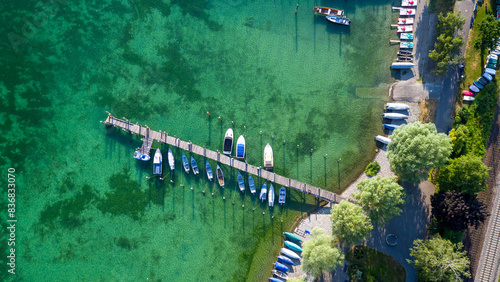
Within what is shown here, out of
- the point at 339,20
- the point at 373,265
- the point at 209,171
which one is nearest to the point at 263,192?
the point at 209,171

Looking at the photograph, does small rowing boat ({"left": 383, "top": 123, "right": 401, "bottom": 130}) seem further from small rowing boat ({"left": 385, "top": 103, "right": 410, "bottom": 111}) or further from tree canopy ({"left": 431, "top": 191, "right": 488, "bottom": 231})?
tree canopy ({"left": 431, "top": 191, "right": 488, "bottom": 231})

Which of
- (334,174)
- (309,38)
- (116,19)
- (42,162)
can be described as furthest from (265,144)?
(42,162)

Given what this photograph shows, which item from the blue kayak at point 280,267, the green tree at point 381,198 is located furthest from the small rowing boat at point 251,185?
the green tree at point 381,198

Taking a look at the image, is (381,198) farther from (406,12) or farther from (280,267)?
(406,12)

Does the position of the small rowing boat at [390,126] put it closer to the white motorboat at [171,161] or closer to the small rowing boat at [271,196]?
the small rowing boat at [271,196]

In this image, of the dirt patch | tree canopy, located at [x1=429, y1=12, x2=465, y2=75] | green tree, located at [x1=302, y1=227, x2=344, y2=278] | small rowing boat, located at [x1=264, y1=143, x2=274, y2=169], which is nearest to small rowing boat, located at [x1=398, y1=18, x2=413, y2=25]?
tree canopy, located at [x1=429, y1=12, x2=465, y2=75]

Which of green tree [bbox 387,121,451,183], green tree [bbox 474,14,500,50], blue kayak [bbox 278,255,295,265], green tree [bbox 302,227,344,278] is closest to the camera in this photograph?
green tree [bbox 387,121,451,183]

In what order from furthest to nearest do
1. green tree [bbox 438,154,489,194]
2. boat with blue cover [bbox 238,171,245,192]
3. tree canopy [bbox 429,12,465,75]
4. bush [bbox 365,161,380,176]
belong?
1. boat with blue cover [bbox 238,171,245,192]
2. bush [bbox 365,161,380,176]
3. tree canopy [bbox 429,12,465,75]
4. green tree [bbox 438,154,489,194]

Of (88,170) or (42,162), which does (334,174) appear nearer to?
(88,170)
